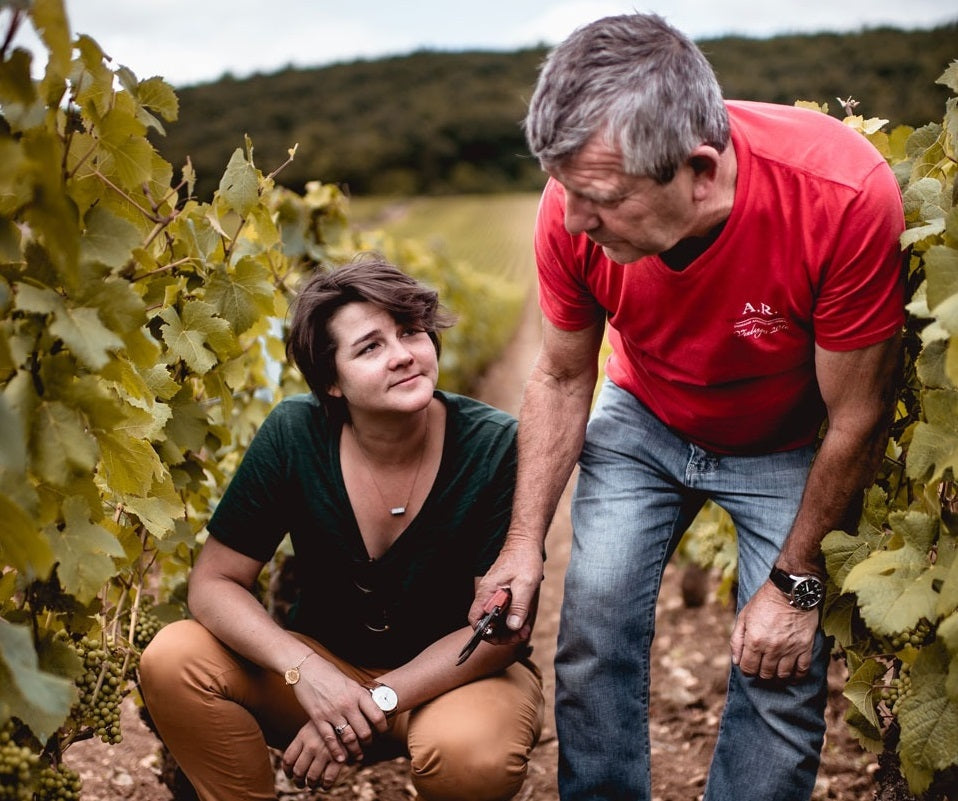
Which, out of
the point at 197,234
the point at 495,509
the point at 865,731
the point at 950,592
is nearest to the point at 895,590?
the point at 950,592

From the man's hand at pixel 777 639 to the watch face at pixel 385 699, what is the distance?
0.86 metres

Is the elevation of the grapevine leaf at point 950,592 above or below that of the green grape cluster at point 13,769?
above

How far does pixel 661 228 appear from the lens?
2.05 m

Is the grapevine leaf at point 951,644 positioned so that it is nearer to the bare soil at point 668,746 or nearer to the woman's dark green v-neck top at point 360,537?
the woman's dark green v-neck top at point 360,537

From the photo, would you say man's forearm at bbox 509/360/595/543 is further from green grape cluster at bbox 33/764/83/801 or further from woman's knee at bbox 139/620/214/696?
green grape cluster at bbox 33/764/83/801

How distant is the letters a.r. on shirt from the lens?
7.19ft

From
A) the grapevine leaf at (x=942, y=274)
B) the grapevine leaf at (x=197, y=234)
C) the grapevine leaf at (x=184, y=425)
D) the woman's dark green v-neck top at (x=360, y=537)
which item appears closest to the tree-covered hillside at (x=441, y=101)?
the grapevine leaf at (x=197, y=234)

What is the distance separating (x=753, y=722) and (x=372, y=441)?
4.00 ft

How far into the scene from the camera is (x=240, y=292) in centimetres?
250

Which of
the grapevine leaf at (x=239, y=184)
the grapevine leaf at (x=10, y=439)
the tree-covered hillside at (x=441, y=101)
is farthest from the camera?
the tree-covered hillside at (x=441, y=101)

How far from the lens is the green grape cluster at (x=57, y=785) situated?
5.94 feet

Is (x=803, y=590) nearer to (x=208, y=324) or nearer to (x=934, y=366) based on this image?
(x=934, y=366)

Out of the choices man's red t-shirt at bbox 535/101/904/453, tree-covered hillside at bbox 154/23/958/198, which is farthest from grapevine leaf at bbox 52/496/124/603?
tree-covered hillside at bbox 154/23/958/198

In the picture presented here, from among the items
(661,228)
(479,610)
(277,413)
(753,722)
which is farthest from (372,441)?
(753,722)
